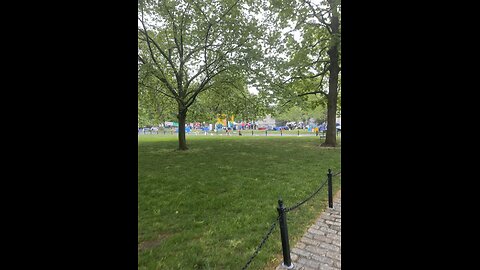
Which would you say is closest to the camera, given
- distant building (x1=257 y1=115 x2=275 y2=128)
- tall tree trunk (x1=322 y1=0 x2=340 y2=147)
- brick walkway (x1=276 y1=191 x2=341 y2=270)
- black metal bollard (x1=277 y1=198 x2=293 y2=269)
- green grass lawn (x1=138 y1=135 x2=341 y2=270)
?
black metal bollard (x1=277 y1=198 x2=293 y2=269)

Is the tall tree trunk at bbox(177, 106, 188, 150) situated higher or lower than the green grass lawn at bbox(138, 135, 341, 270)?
higher

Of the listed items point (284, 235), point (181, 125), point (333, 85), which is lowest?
point (284, 235)

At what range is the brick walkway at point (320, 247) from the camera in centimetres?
320

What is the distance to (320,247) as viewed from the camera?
3631 mm

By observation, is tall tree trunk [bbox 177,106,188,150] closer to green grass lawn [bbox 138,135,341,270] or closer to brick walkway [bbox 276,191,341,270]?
green grass lawn [bbox 138,135,341,270]

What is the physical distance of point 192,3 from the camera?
12.2 meters

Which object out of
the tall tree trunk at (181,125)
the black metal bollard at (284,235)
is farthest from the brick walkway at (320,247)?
the tall tree trunk at (181,125)

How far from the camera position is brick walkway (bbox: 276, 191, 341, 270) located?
3197 mm

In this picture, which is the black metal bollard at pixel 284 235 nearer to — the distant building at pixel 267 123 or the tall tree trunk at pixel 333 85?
the tall tree trunk at pixel 333 85

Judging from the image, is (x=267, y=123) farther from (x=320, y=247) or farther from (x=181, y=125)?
(x=320, y=247)

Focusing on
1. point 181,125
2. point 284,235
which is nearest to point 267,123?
point 181,125

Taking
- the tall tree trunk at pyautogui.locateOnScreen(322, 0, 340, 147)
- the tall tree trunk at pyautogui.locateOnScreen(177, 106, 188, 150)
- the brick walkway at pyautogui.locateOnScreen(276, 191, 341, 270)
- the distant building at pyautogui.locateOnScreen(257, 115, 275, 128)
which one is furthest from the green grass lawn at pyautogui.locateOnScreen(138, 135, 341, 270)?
the distant building at pyautogui.locateOnScreen(257, 115, 275, 128)
